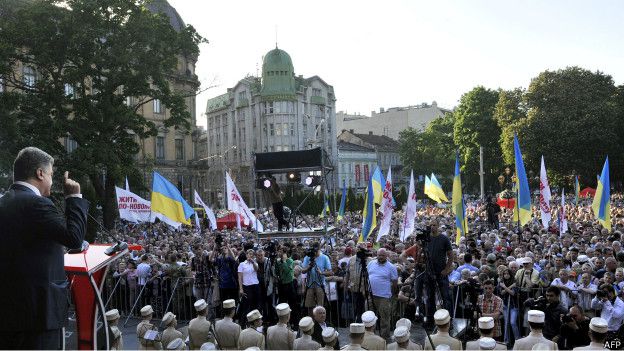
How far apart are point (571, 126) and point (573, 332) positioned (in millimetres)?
50819

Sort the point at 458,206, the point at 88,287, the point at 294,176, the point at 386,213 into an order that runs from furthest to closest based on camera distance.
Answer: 1. the point at 294,176
2. the point at 386,213
3. the point at 458,206
4. the point at 88,287

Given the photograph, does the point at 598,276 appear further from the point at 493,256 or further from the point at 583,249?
the point at 583,249

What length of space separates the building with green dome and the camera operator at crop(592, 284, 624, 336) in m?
78.0

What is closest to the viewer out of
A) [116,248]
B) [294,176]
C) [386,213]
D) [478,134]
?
[116,248]

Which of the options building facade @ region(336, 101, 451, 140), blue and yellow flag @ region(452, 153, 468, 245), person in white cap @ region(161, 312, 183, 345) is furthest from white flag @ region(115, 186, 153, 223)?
building facade @ region(336, 101, 451, 140)

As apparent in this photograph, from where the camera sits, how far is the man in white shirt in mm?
11547

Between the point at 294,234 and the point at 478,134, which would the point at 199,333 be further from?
the point at 478,134

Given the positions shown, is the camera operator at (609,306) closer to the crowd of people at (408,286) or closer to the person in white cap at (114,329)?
the crowd of people at (408,286)

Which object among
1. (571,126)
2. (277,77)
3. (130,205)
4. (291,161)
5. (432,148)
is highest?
(277,77)

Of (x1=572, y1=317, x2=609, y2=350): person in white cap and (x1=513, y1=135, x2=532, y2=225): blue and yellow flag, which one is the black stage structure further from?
(x1=572, y1=317, x2=609, y2=350): person in white cap

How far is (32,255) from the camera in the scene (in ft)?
11.4

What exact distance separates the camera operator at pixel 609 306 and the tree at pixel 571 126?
160 ft

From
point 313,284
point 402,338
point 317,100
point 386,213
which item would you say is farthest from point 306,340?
point 317,100

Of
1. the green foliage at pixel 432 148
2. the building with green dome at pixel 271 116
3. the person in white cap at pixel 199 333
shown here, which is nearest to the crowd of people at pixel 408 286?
the person in white cap at pixel 199 333
